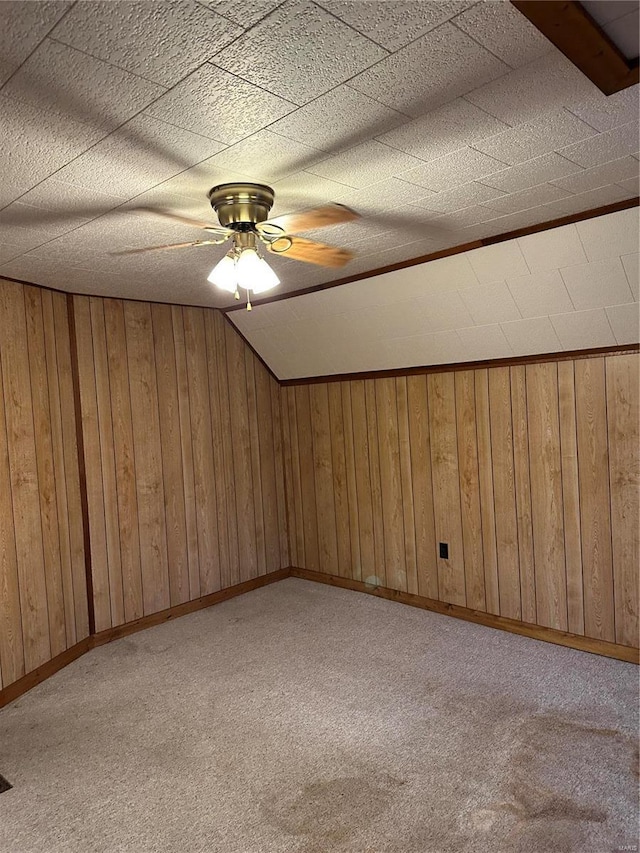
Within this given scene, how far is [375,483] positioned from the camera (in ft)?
14.1

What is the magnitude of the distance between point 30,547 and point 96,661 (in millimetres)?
790

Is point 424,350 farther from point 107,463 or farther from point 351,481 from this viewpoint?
point 107,463

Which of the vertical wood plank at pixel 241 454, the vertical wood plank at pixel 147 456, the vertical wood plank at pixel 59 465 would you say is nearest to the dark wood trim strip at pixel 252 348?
the vertical wood plank at pixel 241 454

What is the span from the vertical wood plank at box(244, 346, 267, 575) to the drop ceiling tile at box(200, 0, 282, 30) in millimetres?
3533

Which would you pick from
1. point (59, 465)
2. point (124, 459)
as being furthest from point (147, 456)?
point (59, 465)

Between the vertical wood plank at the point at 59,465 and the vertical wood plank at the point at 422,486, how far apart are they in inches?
85.1

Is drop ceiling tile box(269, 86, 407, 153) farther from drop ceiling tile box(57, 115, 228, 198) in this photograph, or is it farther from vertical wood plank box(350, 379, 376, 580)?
vertical wood plank box(350, 379, 376, 580)

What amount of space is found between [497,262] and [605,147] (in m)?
1.04

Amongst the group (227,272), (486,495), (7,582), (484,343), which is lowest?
(7,582)

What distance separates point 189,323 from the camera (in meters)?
4.25

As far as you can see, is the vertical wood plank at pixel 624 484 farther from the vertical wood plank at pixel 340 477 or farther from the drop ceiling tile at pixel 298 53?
the drop ceiling tile at pixel 298 53

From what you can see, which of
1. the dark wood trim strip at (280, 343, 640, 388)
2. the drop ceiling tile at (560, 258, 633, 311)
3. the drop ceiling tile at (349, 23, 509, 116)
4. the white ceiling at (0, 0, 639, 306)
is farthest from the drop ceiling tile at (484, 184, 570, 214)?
the dark wood trim strip at (280, 343, 640, 388)

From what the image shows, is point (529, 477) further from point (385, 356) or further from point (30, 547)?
point (30, 547)

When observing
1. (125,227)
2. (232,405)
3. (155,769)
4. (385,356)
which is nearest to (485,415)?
(385,356)
